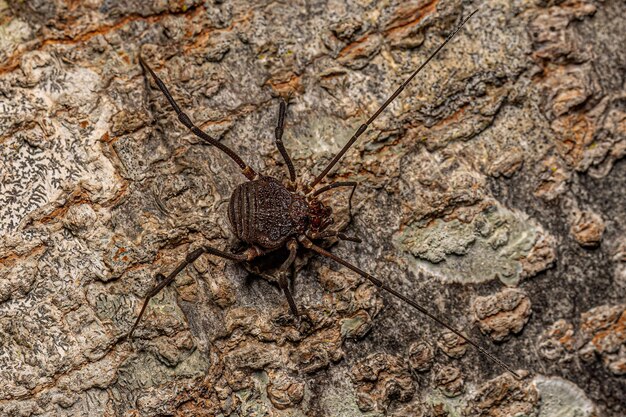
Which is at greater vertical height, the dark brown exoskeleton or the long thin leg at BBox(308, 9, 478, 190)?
the long thin leg at BBox(308, 9, 478, 190)

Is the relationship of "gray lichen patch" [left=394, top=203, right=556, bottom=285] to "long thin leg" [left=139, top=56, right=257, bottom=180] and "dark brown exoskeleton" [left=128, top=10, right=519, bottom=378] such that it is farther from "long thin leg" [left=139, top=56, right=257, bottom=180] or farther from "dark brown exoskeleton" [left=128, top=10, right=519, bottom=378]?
"long thin leg" [left=139, top=56, right=257, bottom=180]

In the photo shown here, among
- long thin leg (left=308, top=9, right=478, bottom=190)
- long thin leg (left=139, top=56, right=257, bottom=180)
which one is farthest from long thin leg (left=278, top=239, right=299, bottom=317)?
long thin leg (left=139, top=56, right=257, bottom=180)

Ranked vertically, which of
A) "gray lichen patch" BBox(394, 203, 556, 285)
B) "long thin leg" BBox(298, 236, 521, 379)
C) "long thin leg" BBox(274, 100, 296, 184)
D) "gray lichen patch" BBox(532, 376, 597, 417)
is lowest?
"gray lichen patch" BBox(532, 376, 597, 417)

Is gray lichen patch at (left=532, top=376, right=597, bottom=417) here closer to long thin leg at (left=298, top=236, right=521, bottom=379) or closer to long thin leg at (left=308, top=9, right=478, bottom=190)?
long thin leg at (left=298, top=236, right=521, bottom=379)

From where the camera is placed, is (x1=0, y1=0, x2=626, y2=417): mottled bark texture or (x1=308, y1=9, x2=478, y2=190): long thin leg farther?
(x1=308, y1=9, x2=478, y2=190): long thin leg

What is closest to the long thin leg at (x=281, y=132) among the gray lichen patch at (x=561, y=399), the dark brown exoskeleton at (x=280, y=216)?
the dark brown exoskeleton at (x=280, y=216)

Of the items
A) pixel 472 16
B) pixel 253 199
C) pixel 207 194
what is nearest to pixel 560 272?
pixel 472 16

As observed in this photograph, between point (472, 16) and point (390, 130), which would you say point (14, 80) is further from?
point (472, 16)

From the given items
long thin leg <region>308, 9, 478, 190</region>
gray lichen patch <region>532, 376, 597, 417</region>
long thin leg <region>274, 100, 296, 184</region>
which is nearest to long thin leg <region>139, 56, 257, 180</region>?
long thin leg <region>274, 100, 296, 184</region>
